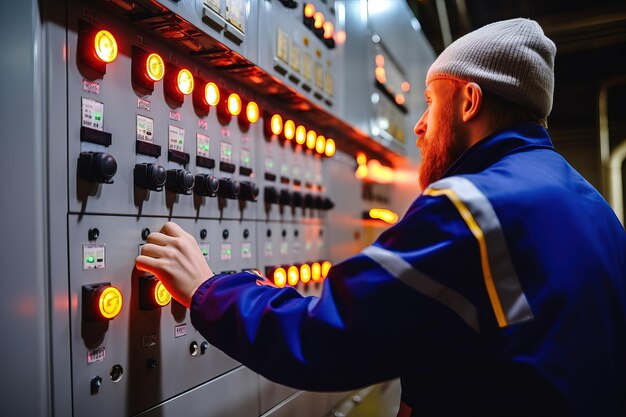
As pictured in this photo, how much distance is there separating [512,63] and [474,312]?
0.65m

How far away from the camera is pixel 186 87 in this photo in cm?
140

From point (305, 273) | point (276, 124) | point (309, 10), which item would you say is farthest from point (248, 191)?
point (309, 10)

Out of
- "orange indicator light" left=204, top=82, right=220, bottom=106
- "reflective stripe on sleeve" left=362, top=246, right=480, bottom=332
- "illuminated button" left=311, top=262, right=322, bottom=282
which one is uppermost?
"orange indicator light" left=204, top=82, right=220, bottom=106

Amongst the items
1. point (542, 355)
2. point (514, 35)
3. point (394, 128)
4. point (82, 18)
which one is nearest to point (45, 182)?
point (82, 18)

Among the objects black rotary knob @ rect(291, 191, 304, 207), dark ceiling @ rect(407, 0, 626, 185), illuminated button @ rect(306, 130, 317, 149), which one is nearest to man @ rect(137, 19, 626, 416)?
black rotary knob @ rect(291, 191, 304, 207)

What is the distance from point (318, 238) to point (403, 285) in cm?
145

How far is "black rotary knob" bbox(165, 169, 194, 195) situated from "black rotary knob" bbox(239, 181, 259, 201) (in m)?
0.36

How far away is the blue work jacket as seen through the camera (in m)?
0.88

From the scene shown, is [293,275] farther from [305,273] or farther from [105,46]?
[105,46]

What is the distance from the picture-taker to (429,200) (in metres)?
0.93

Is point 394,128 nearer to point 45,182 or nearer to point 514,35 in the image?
point 514,35

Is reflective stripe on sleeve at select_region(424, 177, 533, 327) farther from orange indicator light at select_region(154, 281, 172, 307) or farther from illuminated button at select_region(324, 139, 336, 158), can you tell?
illuminated button at select_region(324, 139, 336, 158)

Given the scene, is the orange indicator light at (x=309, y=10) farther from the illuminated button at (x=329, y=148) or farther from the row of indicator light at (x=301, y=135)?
the illuminated button at (x=329, y=148)

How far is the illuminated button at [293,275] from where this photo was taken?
201 cm
